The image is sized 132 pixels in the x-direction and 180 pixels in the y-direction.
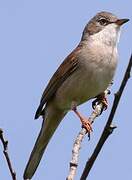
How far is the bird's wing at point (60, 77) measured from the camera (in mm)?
7023

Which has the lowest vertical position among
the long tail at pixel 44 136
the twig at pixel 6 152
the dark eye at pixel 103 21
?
the long tail at pixel 44 136

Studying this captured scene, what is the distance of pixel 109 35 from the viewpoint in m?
6.81

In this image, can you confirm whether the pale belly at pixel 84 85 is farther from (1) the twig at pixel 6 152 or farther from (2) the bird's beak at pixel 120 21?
(1) the twig at pixel 6 152

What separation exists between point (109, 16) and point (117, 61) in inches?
32.5

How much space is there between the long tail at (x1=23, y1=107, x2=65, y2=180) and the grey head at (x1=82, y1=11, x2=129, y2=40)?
1383 mm

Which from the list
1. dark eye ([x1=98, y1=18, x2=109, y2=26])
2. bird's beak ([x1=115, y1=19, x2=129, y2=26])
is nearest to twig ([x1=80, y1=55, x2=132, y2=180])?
bird's beak ([x1=115, y1=19, x2=129, y2=26])

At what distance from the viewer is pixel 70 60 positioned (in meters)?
7.11

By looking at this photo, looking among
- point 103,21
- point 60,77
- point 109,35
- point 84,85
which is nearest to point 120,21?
point 109,35

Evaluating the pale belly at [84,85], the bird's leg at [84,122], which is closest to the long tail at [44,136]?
the pale belly at [84,85]

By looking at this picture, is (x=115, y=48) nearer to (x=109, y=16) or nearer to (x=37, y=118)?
(x=109, y=16)

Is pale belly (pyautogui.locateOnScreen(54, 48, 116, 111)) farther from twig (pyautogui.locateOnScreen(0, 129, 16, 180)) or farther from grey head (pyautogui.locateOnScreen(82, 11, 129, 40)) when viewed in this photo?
twig (pyautogui.locateOnScreen(0, 129, 16, 180))

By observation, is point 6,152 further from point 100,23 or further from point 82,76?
point 100,23

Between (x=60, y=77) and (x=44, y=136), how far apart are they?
97 cm

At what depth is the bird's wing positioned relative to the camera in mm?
7023
